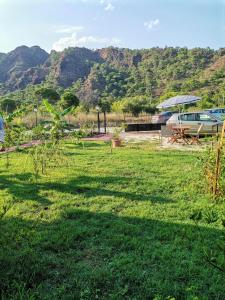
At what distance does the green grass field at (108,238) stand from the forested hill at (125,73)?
4508 centimetres

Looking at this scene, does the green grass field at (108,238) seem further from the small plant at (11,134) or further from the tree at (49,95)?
the tree at (49,95)

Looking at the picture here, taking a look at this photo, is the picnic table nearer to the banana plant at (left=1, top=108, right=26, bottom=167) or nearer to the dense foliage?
the banana plant at (left=1, top=108, right=26, bottom=167)

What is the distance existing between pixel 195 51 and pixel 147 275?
8661 centimetres

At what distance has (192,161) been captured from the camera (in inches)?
420

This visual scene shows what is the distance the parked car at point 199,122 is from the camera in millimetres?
18592

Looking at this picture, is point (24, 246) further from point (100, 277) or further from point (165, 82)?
point (165, 82)

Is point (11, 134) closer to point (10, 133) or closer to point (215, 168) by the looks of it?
point (10, 133)

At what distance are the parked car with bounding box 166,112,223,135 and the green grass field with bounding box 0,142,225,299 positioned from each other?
34.0 feet

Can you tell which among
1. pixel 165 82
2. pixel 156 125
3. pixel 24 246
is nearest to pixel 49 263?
pixel 24 246

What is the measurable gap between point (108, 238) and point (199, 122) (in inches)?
596

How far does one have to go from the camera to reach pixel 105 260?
4277mm

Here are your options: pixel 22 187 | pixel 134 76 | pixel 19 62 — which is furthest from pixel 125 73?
pixel 22 187

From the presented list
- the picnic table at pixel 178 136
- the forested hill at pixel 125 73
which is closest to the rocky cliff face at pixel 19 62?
the forested hill at pixel 125 73

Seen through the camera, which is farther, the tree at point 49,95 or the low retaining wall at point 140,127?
the tree at point 49,95
